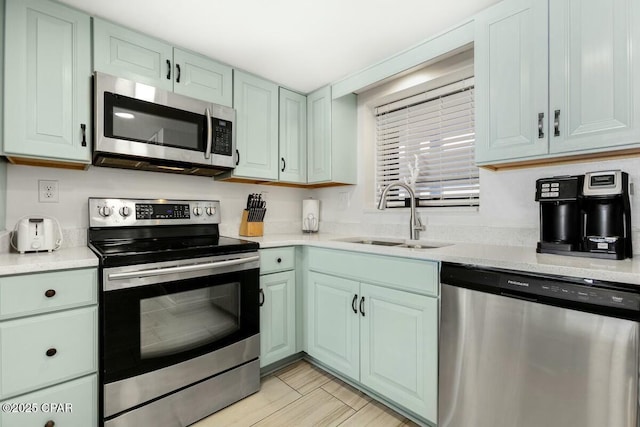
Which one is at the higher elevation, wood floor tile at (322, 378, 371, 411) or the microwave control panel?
the microwave control panel

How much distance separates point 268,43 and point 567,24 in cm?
154

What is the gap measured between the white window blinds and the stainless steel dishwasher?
916 mm

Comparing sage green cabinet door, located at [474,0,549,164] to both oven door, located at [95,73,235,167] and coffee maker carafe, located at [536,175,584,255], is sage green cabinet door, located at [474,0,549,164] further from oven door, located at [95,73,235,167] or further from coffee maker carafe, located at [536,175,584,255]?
oven door, located at [95,73,235,167]

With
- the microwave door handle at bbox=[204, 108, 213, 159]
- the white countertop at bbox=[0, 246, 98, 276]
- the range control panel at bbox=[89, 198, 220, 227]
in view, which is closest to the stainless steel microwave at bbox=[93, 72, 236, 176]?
the microwave door handle at bbox=[204, 108, 213, 159]

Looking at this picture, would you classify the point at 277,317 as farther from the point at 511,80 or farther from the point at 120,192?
the point at 511,80

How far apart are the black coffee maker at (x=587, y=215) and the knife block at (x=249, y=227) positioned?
1.87 m

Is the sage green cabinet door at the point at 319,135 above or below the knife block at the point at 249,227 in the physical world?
above

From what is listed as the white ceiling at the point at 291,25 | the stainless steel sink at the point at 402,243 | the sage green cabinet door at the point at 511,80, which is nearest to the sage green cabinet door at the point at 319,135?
the white ceiling at the point at 291,25

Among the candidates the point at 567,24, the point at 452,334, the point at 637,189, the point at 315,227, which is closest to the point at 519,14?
the point at 567,24

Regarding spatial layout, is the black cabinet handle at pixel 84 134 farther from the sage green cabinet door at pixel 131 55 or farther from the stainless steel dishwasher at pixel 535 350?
the stainless steel dishwasher at pixel 535 350

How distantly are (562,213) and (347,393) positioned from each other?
1530 millimetres

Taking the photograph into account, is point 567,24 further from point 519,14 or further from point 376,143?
point 376,143

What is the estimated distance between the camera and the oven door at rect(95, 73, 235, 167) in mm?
1660

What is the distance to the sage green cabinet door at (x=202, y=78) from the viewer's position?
1960mm
